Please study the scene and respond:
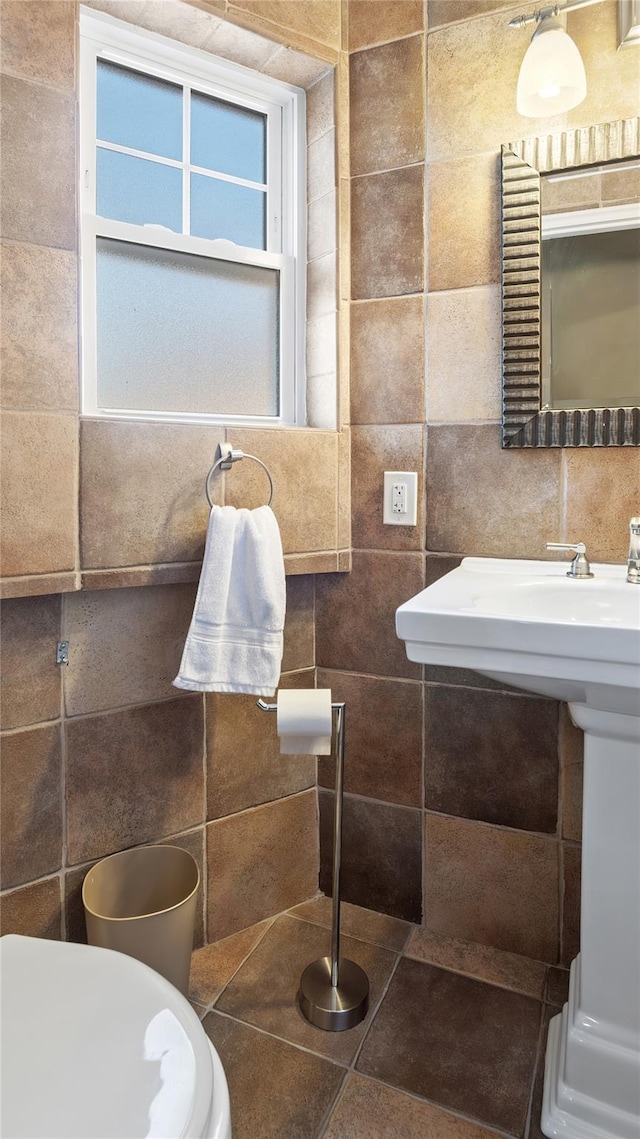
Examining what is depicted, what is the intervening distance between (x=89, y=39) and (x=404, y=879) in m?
2.01

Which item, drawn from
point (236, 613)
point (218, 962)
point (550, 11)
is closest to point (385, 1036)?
point (218, 962)

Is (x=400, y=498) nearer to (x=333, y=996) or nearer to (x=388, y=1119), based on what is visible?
(x=333, y=996)

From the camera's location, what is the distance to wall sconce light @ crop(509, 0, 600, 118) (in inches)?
49.9

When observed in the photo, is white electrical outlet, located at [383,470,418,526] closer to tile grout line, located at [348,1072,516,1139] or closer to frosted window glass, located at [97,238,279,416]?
frosted window glass, located at [97,238,279,416]

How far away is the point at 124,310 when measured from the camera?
4.83 feet

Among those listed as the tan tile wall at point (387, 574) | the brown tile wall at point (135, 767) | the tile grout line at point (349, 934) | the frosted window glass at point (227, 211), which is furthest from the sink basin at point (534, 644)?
the frosted window glass at point (227, 211)

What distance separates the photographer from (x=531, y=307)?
4.69 feet

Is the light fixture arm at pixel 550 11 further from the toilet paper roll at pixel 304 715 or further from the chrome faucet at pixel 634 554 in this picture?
the toilet paper roll at pixel 304 715

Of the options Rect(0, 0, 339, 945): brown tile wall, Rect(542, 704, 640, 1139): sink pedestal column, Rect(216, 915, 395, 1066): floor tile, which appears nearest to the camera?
Rect(542, 704, 640, 1139): sink pedestal column

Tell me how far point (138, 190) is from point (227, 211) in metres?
0.22

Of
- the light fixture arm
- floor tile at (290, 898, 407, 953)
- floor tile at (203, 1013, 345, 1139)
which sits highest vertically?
the light fixture arm

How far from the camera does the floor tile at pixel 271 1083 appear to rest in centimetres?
114

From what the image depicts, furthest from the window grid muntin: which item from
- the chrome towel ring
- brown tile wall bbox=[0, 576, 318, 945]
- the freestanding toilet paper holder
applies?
the freestanding toilet paper holder

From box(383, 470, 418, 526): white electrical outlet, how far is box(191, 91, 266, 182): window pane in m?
0.82
